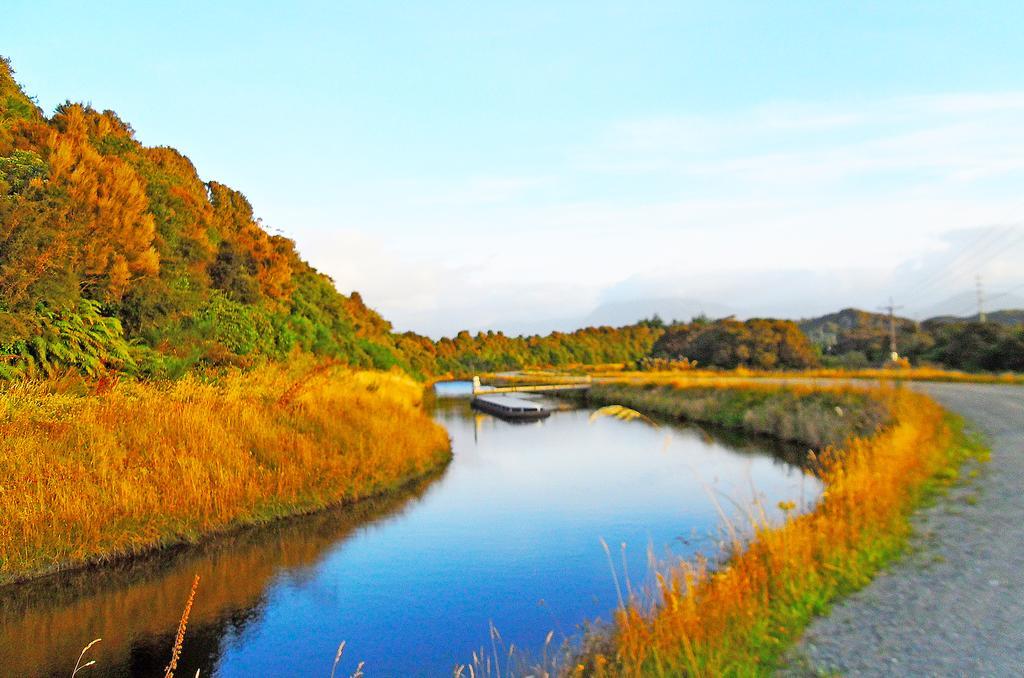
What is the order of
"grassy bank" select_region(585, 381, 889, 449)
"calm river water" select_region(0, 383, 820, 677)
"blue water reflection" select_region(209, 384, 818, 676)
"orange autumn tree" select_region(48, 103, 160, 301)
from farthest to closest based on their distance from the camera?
"grassy bank" select_region(585, 381, 889, 449), "orange autumn tree" select_region(48, 103, 160, 301), "blue water reflection" select_region(209, 384, 818, 676), "calm river water" select_region(0, 383, 820, 677)

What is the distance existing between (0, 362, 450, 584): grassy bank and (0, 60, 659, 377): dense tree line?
3.99ft

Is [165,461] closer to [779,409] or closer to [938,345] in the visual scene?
[779,409]

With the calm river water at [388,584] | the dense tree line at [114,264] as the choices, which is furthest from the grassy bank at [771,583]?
the dense tree line at [114,264]

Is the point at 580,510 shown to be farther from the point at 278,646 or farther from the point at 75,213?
the point at 75,213

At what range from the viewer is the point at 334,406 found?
16.6m

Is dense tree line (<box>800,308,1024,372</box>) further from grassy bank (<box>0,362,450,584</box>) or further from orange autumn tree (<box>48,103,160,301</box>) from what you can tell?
orange autumn tree (<box>48,103,160,301</box>)

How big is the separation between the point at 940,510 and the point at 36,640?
37.4ft

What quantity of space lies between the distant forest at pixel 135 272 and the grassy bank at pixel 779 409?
51.1 feet

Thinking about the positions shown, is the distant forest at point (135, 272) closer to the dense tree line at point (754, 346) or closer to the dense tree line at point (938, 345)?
the dense tree line at point (938, 345)

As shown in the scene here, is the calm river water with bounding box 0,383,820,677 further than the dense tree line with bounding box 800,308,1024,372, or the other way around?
the dense tree line with bounding box 800,308,1024,372

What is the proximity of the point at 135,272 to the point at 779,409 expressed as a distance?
21489 mm

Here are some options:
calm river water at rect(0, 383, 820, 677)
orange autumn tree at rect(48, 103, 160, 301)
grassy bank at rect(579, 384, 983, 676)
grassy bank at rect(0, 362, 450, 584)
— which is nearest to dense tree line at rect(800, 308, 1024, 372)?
calm river water at rect(0, 383, 820, 677)

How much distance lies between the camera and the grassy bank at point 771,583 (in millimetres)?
5000

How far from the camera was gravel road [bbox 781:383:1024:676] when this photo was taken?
459cm
